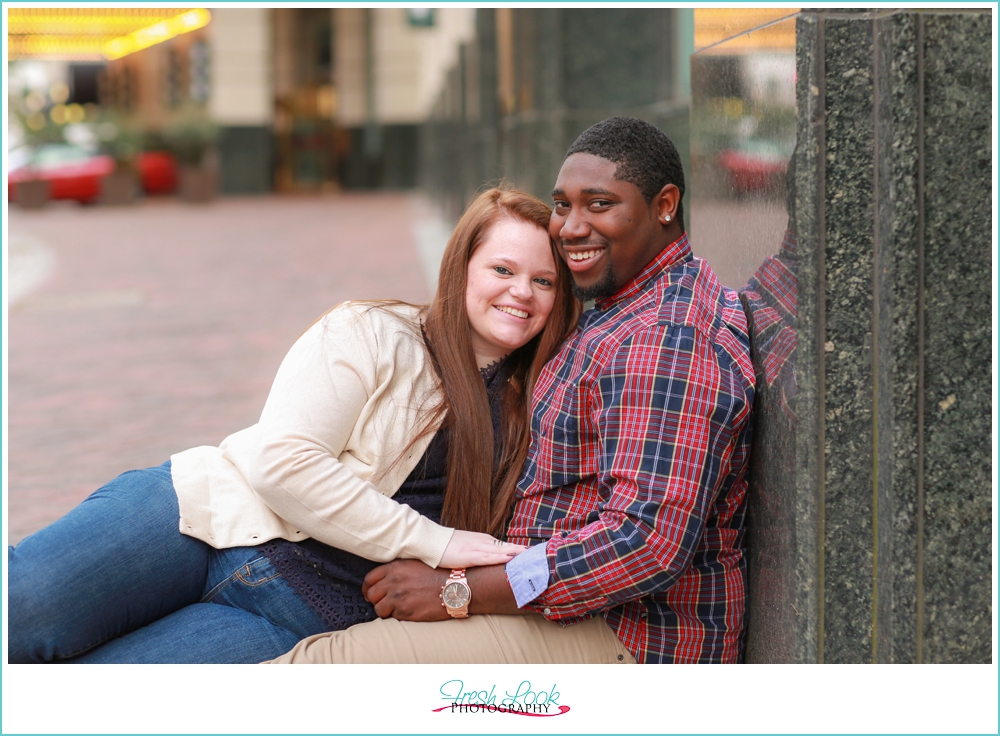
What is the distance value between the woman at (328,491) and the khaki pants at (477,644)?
13cm

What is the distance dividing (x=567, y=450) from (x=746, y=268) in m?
0.62

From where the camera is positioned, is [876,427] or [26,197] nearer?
[876,427]

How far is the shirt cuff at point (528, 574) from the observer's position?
228 centimetres

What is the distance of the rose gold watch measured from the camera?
2.39 meters

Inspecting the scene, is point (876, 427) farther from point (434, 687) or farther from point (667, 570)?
point (434, 687)

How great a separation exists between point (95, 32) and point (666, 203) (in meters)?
40.6

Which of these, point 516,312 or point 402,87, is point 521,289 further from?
point 402,87

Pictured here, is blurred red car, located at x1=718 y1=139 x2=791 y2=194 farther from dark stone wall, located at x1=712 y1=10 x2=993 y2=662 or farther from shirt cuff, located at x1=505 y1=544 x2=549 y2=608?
shirt cuff, located at x1=505 y1=544 x2=549 y2=608

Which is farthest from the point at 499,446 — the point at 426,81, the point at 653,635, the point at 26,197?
the point at 426,81

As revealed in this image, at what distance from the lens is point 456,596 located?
2.40 meters

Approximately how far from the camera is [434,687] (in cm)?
232

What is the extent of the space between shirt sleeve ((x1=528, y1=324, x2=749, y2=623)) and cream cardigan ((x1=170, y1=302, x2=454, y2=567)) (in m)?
0.38

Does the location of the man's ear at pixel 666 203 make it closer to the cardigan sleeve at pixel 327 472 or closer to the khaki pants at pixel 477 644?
the cardigan sleeve at pixel 327 472

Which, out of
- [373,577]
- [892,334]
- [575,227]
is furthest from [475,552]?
[892,334]
